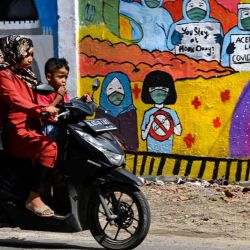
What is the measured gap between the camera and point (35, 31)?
9945mm

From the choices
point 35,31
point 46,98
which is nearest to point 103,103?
point 35,31

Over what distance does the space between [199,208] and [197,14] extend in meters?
2.53

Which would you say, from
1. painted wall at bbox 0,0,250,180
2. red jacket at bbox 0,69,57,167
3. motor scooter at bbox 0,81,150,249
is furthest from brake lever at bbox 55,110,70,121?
painted wall at bbox 0,0,250,180

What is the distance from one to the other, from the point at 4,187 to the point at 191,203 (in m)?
2.69

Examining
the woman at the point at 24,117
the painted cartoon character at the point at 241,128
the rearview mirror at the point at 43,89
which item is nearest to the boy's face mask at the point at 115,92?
the painted cartoon character at the point at 241,128

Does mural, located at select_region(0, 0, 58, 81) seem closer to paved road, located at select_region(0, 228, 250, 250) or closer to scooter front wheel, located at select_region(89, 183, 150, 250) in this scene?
paved road, located at select_region(0, 228, 250, 250)

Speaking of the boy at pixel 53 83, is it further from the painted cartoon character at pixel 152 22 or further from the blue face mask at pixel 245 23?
the blue face mask at pixel 245 23

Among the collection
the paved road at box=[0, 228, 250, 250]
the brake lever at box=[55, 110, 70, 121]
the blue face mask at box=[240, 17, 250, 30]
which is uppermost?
the blue face mask at box=[240, 17, 250, 30]

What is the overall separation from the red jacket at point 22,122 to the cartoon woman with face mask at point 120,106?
11.2ft

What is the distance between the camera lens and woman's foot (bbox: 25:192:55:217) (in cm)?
615

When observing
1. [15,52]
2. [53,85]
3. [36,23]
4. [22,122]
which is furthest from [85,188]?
[36,23]

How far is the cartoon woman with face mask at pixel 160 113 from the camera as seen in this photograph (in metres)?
9.56

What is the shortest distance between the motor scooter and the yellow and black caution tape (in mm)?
3380

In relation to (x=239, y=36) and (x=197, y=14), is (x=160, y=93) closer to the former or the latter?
(x=197, y=14)
